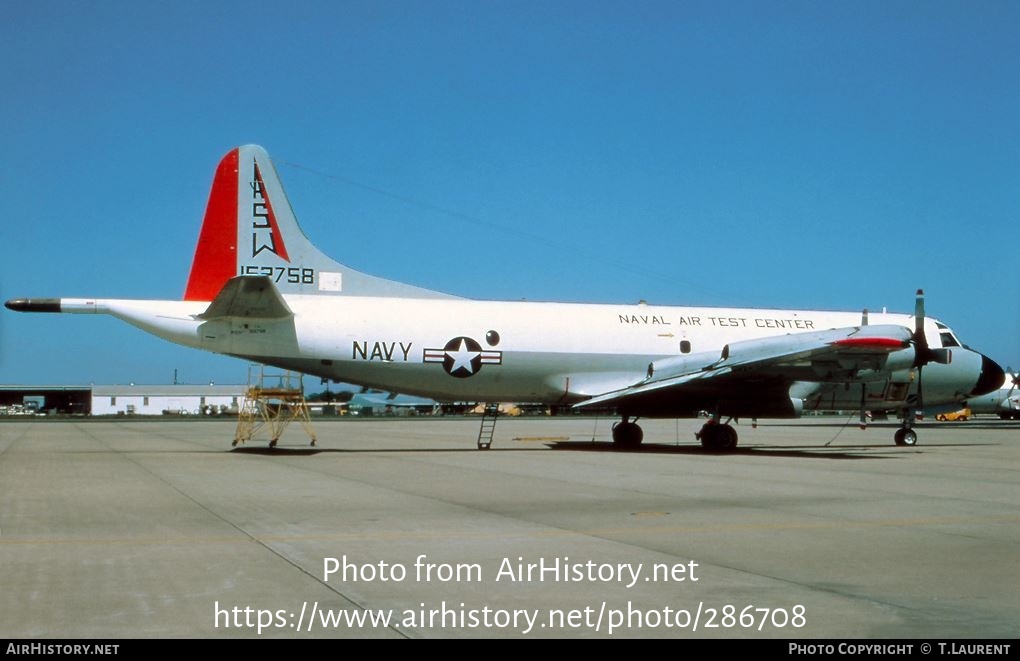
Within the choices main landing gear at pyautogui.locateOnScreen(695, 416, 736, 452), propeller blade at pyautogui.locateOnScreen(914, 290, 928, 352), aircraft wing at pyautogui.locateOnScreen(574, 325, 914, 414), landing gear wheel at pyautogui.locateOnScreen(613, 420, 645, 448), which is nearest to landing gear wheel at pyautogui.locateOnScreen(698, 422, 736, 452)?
main landing gear at pyautogui.locateOnScreen(695, 416, 736, 452)

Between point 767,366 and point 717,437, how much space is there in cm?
259

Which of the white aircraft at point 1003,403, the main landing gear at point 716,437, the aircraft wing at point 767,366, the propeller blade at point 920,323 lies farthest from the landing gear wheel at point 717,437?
the white aircraft at point 1003,403

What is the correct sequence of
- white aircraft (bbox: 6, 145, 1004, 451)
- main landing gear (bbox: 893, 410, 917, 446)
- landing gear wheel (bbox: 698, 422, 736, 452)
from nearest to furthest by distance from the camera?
1. white aircraft (bbox: 6, 145, 1004, 451)
2. landing gear wheel (bbox: 698, 422, 736, 452)
3. main landing gear (bbox: 893, 410, 917, 446)

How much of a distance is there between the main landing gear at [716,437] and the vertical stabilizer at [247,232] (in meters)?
10.7

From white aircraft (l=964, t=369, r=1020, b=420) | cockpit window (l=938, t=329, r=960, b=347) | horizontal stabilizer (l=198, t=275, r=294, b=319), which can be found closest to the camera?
horizontal stabilizer (l=198, t=275, r=294, b=319)

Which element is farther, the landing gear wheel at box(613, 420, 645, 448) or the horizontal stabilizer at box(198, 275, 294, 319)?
the landing gear wheel at box(613, 420, 645, 448)

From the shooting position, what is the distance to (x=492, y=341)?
23.3 metres

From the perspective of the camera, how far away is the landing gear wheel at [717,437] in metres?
23.8

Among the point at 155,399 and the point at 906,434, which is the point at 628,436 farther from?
the point at 155,399

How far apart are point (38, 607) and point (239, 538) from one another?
3.07m

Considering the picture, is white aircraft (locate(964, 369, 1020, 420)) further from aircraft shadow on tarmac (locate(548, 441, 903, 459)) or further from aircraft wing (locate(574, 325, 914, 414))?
aircraft wing (locate(574, 325, 914, 414))

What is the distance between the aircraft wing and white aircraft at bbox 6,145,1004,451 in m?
0.04

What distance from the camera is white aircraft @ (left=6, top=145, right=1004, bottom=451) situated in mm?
21406

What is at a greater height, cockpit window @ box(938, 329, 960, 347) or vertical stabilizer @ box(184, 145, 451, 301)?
vertical stabilizer @ box(184, 145, 451, 301)
